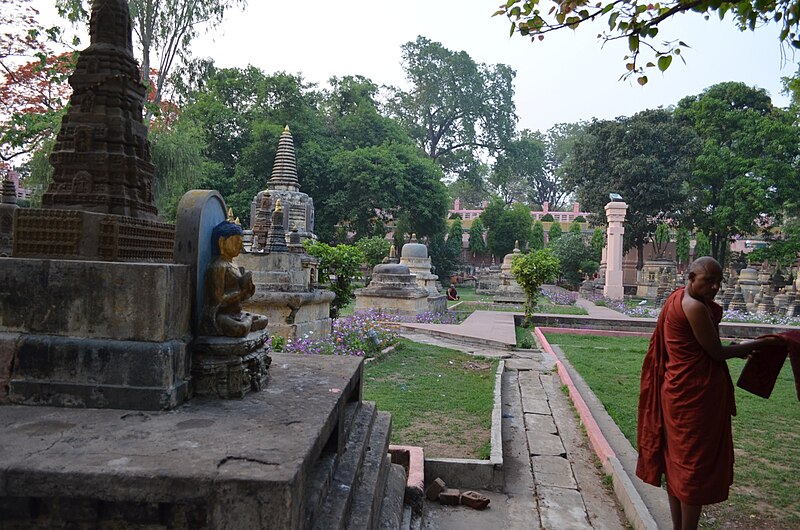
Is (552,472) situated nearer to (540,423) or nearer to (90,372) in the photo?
(540,423)

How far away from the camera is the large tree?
28.5 m

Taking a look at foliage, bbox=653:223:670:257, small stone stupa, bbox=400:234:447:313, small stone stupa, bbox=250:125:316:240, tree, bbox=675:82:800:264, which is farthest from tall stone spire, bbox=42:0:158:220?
foliage, bbox=653:223:670:257

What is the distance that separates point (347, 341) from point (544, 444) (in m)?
4.62

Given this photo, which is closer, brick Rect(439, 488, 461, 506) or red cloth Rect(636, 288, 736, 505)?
red cloth Rect(636, 288, 736, 505)

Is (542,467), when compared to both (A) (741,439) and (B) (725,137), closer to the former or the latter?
(A) (741,439)

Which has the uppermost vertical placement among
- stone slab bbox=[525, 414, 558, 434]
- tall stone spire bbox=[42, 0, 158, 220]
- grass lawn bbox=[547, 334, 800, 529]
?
tall stone spire bbox=[42, 0, 158, 220]

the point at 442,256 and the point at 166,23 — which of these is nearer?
the point at 166,23

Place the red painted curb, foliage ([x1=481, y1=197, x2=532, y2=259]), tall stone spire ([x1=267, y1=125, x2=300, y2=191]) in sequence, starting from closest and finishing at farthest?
the red painted curb → tall stone spire ([x1=267, y1=125, x2=300, y2=191]) → foliage ([x1=481, y1=197, x2=532, y2=259])

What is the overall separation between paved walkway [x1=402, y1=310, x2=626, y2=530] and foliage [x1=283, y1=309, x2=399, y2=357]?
7.81 feet

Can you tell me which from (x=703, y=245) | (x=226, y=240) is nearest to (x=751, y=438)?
(x=226, y=240)

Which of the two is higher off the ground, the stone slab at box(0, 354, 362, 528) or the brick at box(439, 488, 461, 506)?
the stone slab at box(0, 354, 362, 528)

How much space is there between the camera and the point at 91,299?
274cm

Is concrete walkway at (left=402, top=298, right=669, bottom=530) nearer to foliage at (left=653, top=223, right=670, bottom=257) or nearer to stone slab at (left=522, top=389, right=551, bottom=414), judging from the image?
stone slab at (left=522, top=389, right=551, bottom=414)

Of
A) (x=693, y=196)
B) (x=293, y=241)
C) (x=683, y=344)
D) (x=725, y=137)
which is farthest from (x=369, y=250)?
(x=683, y=344)
